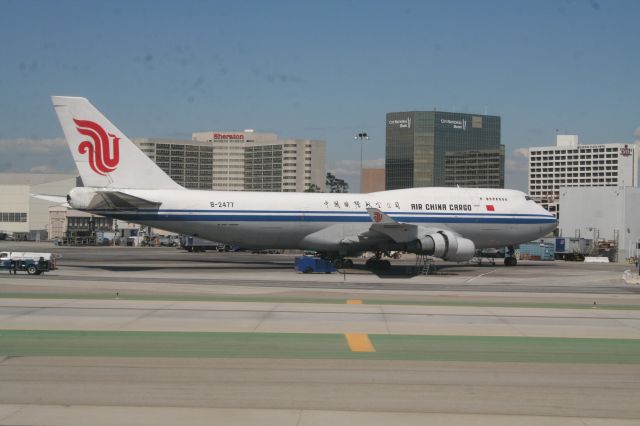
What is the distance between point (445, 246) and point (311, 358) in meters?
24.7

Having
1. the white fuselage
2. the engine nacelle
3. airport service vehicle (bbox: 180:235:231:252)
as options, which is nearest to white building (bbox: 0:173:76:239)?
airport service vehicle (bbox: 180:235:231:252)

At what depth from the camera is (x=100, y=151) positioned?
37281 mm

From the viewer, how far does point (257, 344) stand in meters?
15.3

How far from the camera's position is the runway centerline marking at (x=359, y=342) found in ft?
49.2

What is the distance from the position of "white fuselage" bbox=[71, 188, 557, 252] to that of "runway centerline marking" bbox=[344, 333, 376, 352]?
2317 centimetres

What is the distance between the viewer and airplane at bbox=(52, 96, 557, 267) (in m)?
36.9

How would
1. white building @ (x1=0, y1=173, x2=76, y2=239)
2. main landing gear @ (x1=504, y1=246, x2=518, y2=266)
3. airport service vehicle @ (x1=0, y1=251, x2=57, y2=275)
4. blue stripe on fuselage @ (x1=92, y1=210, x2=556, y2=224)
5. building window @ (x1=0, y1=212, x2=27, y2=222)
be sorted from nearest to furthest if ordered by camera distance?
airport service vehicle @ (x1=0, y1=251, x2=57, y2=275)
blue stripe on fuselage @ (x1=92, y1=210, x2=556, y2=224)
main landing gear @ (x1=504, y1=246, x2=518, y2=266)
white building @ (x1=0, y1=173, x2=76, y2=239)
building window @ (x1=0, y1=212, x2=27, y2=222)

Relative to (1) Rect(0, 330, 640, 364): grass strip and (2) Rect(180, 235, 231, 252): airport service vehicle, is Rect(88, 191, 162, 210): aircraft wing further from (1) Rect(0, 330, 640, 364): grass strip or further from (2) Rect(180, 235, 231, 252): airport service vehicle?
(2) Rect(180, 235, 231, 252): airport service vehicle

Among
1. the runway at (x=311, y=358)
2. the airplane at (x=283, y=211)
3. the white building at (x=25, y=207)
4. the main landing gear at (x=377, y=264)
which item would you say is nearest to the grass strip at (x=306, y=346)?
the runway at (x=311, y=358)

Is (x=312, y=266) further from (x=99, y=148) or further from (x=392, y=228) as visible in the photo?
→ (x=99, y=148)

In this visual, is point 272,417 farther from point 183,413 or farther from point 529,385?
point 529,385

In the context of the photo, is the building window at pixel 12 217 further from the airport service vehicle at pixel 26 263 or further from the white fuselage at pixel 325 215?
the airport service vehicle at pixel 26 263

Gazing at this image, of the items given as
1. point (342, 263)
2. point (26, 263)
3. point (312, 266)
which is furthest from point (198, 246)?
point (26, 263)

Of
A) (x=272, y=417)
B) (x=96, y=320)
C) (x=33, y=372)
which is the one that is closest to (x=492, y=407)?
(x=272, y=417)
